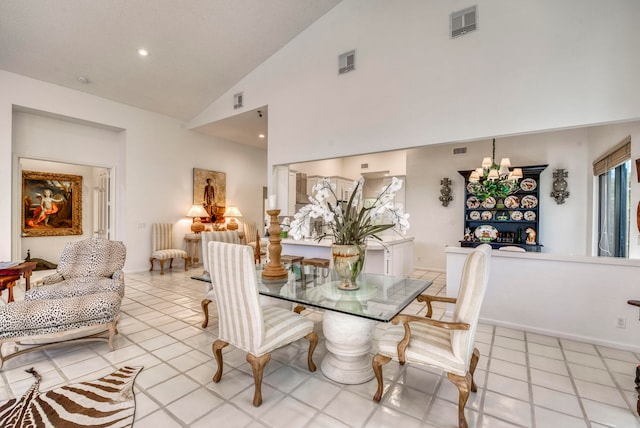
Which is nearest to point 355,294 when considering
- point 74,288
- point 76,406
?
point 76,406

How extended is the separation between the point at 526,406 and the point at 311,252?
357 centimetres

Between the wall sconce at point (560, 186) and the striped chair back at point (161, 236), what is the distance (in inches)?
304

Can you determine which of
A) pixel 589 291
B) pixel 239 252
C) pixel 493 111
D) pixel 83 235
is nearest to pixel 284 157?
pixel 493 111

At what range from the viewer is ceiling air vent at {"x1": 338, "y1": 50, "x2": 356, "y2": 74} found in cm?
451

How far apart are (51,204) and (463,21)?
8.92m

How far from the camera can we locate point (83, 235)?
7.45 metres

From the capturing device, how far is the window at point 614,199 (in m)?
3.63

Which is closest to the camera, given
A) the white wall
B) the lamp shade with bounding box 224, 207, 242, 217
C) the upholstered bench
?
the upholstered bench

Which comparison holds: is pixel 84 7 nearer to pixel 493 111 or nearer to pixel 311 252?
pixel 311 252

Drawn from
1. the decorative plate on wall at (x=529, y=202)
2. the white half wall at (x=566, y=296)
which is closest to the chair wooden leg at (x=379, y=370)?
the white half wall at (x=566, y=296)

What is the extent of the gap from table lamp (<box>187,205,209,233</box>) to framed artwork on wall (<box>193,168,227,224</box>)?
0.29 meters

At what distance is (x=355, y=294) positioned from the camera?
2.32 meters

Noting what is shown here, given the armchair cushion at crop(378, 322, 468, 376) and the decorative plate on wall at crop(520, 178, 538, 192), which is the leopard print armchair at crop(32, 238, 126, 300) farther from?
the decorative plate on wall at crop(520, 178, 538, 192)

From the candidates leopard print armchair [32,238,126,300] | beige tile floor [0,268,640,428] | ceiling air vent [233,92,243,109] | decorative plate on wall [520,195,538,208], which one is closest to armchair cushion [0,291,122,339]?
beige tile floor [0,268,640,428]
